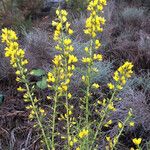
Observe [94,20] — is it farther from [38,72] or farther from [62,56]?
[38,72]

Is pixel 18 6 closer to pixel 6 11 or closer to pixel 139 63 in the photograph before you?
pixel 6 11

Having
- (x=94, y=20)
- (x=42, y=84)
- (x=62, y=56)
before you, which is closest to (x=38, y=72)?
(x=42, y=84)

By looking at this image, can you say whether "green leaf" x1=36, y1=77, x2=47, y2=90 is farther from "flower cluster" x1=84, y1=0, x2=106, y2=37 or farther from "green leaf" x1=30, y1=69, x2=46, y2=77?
"flower cluster" x1=84, y1=0, x2=106, y2=37

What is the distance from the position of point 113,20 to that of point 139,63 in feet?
4.67

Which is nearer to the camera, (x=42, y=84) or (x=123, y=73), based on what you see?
(x=123, y=73)

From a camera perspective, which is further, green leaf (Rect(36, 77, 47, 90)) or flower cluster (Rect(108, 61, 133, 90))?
green leaf (Rect(36, 77, 47, 90))

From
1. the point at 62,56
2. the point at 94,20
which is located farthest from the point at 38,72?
the point at 94,20

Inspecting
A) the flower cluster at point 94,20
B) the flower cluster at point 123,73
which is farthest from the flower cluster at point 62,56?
the flower cluster at point 123,73

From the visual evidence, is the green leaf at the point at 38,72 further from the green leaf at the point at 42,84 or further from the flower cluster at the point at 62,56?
the flower cluster at the point at 62,56

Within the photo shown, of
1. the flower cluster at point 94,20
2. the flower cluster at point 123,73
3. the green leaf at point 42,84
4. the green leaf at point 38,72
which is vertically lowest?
the green leaf at point 42,84

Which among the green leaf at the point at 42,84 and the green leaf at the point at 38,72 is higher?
the green leaf at the point at 38,72

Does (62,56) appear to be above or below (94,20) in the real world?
below

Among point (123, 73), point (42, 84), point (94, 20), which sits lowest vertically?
point (42, 84)

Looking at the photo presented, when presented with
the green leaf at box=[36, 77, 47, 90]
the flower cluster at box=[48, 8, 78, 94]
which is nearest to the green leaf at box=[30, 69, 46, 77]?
the green leaf at box=[36, 77, 47, 90]
